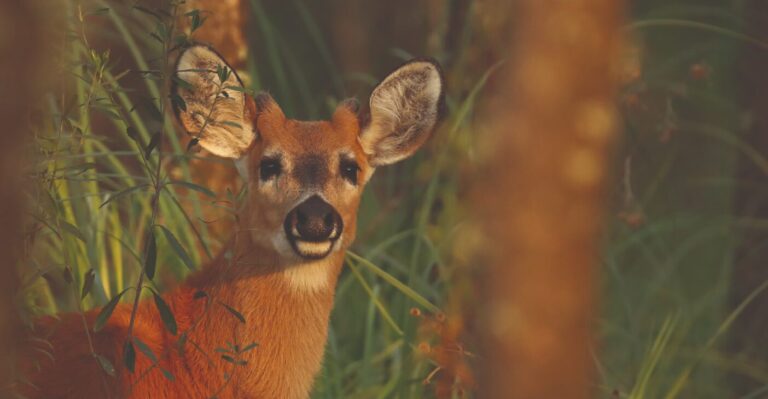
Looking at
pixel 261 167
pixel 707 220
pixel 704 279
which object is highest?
pixel 261 167

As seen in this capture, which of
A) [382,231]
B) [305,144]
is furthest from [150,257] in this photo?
[382,231]

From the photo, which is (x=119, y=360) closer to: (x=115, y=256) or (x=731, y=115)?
(x=115, y=256)

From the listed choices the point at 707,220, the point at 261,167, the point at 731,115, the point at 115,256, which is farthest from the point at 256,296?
the point at 731,115

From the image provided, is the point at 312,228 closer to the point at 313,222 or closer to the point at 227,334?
the point at 313,222

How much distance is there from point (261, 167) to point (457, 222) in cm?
151

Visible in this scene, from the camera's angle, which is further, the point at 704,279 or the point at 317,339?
the point at 704,279

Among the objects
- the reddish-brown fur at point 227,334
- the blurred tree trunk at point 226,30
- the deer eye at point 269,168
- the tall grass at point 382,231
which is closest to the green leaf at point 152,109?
the tall grass at point 382,231

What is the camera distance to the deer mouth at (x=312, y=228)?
484cm

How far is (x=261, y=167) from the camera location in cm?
521

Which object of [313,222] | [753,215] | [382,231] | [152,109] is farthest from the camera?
[753,215]

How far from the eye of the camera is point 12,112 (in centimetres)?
242

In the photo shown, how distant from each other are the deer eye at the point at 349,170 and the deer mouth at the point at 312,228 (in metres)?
0.35

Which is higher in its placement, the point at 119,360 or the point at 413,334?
the point at 119,360

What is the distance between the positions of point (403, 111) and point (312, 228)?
0.90m
